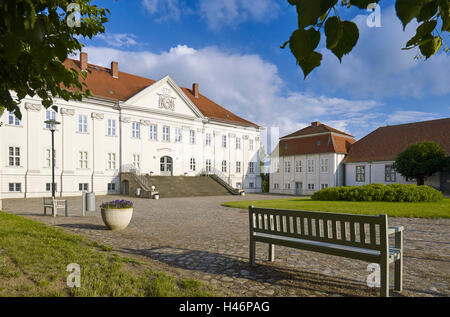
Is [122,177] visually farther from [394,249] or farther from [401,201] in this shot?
[394,249]

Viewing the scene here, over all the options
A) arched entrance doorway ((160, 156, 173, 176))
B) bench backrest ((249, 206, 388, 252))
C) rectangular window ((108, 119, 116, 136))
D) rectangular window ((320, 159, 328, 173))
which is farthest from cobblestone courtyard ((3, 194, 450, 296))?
rectangular window ((320, 159, 328, 173))

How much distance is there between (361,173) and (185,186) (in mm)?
21029

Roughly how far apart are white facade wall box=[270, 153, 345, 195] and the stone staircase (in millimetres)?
12175

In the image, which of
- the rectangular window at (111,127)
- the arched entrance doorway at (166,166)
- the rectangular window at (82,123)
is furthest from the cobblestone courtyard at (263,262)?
the arched entrance doorway at (166,166)

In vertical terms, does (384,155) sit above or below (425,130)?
below

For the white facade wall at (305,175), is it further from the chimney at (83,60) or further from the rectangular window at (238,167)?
the chimney at (83,60)

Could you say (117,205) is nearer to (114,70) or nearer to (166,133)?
(166,133)

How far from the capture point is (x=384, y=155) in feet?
116

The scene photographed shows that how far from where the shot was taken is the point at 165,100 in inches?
1378

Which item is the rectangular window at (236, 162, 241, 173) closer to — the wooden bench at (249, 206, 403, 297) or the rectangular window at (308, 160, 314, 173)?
the rectangular window at (308, 160, 314, 173)

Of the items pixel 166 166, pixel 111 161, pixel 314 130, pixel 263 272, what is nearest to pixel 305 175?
pixel 314 130

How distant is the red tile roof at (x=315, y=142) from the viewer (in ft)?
125
